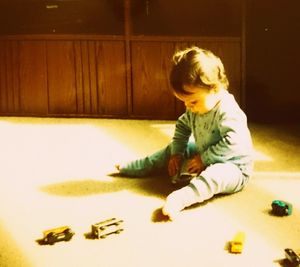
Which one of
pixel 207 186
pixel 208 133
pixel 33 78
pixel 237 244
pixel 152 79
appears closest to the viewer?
pixel 237 244

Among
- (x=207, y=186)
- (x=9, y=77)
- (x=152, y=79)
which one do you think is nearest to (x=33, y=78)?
(x=9, y=77)

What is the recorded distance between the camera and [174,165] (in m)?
1.53

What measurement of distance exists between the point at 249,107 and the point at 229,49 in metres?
0.23

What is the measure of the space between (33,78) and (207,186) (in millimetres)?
1175

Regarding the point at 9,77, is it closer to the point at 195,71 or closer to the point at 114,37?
the point at 114,37

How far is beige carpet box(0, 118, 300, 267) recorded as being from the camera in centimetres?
113

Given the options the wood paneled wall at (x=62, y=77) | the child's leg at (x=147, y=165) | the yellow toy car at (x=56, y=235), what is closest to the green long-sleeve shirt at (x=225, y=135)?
the child's leg at (x=147, y=165)

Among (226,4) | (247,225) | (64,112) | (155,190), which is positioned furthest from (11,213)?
(226,4)

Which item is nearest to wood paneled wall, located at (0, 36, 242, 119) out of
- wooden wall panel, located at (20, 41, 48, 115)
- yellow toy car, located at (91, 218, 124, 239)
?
wooden wall panel, located at (20, 41, 48, 115)

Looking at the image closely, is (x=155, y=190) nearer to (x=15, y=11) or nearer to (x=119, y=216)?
(x=119, y=216)

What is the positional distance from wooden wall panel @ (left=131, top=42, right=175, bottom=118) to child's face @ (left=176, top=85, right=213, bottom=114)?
28.3 inches

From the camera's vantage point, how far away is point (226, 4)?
2.20 meters

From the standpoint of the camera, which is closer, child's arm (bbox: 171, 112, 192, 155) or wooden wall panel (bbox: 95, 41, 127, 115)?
child's arm (bbox: 171, 112, 192, 155)

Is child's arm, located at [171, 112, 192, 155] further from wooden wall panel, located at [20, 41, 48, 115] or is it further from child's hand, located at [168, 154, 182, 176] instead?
wooden wall panel, located at [20, 41, 48, 115]
